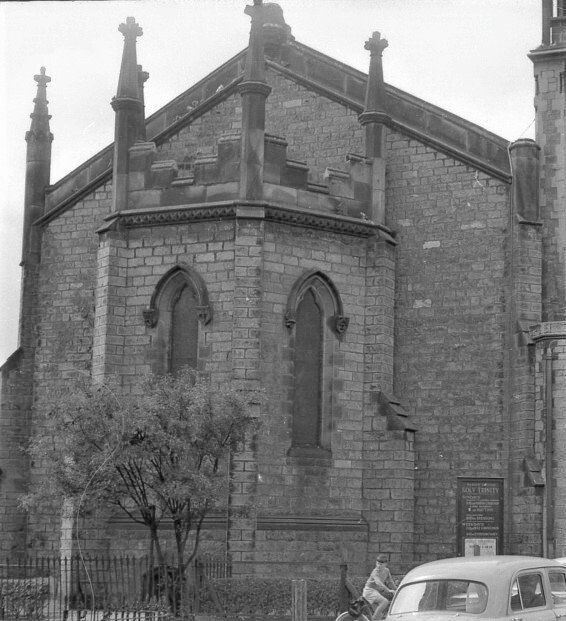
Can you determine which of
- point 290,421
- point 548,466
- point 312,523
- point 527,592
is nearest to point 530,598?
point 527,592

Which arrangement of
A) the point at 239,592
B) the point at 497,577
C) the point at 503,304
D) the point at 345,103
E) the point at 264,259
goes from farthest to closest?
the point at 345,103 → the point at 503,304 → the point at 264,259 → the point at 239,592 → the point at 497,577

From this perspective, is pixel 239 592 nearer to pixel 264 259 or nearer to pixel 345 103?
pixel 264 259

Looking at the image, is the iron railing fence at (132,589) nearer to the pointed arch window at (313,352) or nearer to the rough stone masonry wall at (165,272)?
the rough stone masonry wall at (165,272)

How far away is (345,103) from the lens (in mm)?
28359

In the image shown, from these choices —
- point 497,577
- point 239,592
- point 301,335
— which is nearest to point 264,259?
point 301,335

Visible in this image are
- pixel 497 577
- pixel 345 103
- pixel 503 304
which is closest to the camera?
pixel 497 577

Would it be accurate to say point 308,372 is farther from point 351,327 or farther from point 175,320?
point 175,320

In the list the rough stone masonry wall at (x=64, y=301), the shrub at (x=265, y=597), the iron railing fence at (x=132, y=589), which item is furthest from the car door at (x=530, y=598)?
the rough stone masonry wall at (x=64, y=301)

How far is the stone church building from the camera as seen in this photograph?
2467 centimetres

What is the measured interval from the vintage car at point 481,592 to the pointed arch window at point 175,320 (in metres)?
11.5

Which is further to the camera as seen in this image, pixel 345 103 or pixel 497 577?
pixel 345 103

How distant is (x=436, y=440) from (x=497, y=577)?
12852 mm

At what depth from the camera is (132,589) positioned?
22609 mm

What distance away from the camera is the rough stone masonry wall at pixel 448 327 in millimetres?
26312
